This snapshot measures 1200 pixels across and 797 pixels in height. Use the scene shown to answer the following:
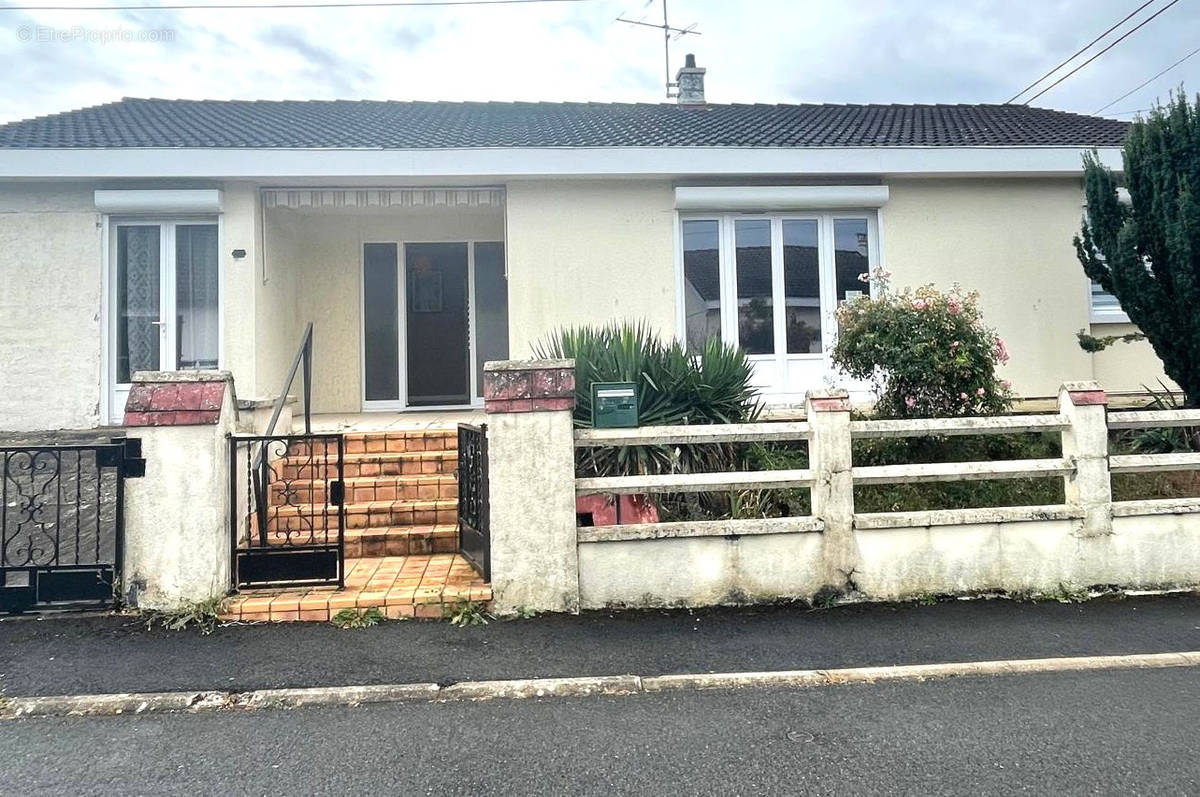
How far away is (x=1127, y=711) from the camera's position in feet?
10.9

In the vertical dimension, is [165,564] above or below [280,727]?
above

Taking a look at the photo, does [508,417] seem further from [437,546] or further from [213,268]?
[213,268]

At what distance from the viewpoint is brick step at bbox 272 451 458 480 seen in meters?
6.14

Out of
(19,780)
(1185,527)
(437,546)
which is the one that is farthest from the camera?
(437,546)

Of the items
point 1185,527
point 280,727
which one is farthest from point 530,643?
point 1185,527

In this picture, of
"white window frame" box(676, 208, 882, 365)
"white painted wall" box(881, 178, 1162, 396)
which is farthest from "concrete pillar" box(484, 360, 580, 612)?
"white painted wall" box(881, 178, 1162, 396)

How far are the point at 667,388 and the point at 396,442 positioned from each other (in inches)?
101

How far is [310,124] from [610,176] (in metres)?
4.75

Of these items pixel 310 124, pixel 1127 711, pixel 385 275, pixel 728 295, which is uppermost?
pixel 310 124

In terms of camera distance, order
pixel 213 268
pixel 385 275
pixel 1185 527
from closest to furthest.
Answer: pixel 1185 527, pixel 213 268, pixel 385 275

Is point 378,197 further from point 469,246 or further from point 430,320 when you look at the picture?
point 430,320

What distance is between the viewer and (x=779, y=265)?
8117 millimetres

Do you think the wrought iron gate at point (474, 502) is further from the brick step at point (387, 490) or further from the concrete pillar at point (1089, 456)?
the concrete pillar at point (1089, 456)

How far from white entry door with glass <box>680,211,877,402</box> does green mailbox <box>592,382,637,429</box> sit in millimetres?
3304
